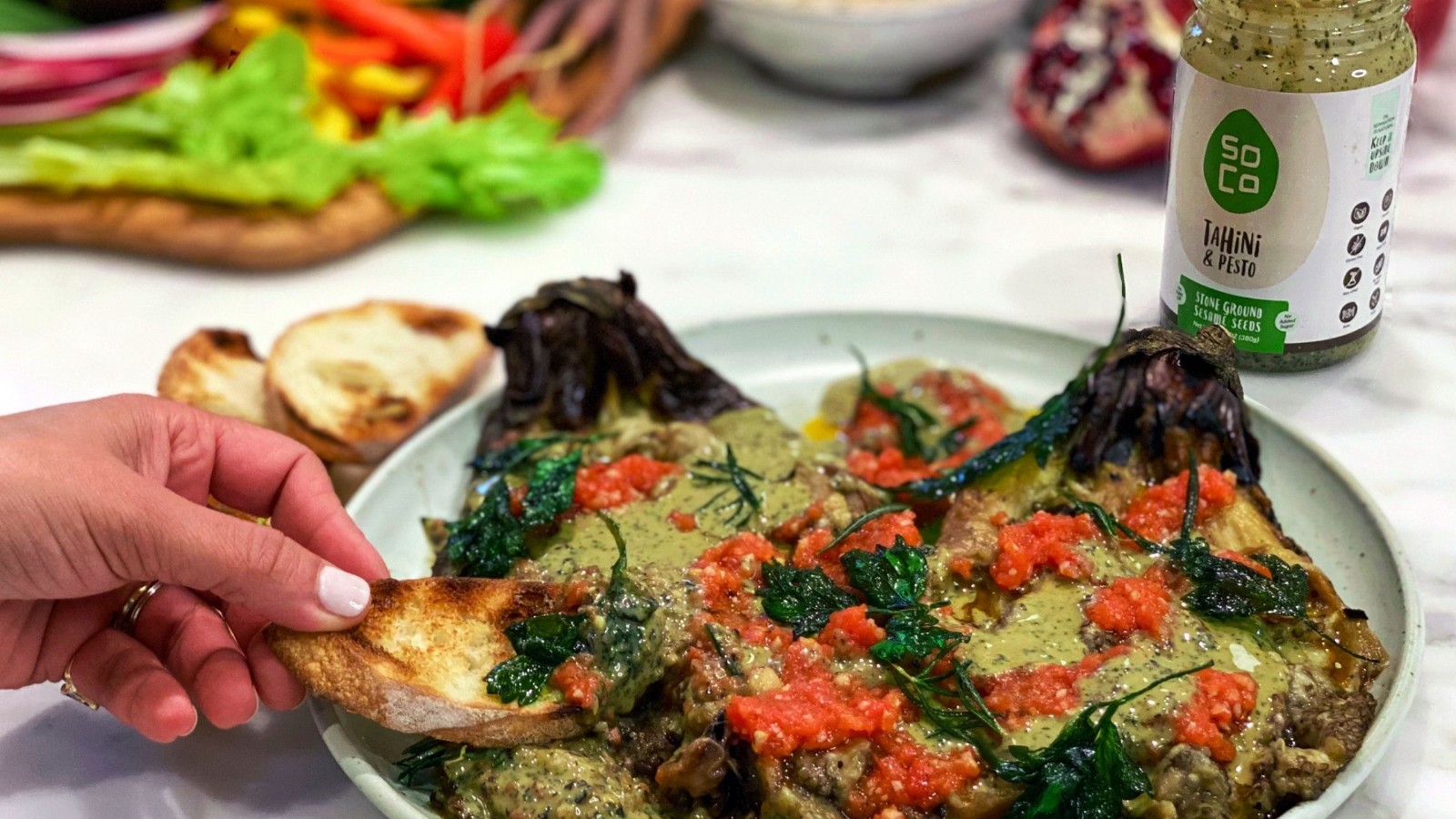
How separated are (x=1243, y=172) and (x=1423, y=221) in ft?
3.23

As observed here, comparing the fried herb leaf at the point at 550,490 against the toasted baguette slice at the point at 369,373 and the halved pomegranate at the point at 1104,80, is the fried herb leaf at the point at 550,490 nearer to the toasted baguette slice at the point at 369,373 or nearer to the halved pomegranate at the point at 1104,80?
the toasted baguette slice at the point at 369,373

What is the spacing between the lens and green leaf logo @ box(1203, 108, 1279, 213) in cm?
241

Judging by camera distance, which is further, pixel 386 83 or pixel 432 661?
pixel 386 83

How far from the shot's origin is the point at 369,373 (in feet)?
13.7

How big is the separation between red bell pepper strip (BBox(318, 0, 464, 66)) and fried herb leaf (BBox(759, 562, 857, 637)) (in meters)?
3.65

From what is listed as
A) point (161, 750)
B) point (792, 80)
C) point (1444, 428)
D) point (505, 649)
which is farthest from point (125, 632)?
point (792, 80)

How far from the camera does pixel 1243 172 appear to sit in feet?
8.01

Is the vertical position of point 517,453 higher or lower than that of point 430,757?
higher

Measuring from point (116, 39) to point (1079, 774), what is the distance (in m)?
4.69

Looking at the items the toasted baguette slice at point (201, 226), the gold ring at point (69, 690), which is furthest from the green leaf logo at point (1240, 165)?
the toasted baguette slice at point (201, 226)

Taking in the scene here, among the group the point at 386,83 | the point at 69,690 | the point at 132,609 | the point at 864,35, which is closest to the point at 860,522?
the point at 132,609

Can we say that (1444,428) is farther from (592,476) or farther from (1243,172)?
(592,476)

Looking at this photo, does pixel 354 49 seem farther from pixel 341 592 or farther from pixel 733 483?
pixel 341 592

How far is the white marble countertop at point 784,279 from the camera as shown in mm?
2928
